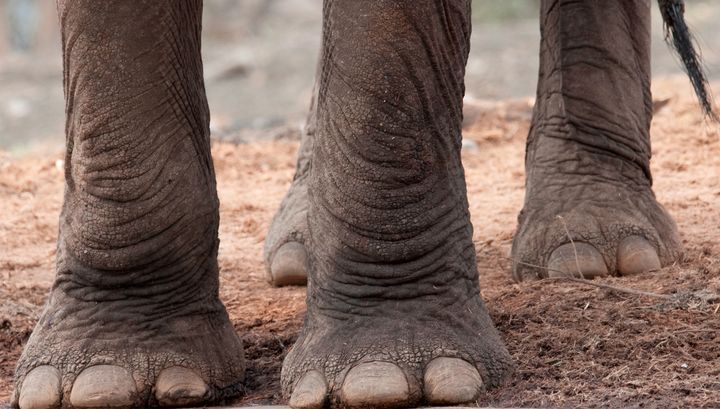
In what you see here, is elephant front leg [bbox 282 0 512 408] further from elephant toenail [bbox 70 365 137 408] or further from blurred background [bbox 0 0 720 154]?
blurred background [bbox 0 0 720 154]

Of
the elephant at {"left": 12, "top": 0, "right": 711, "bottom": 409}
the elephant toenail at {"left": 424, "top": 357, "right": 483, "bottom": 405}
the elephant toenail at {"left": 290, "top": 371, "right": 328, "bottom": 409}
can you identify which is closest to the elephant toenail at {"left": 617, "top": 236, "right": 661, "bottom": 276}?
the elephant at {"left": 12, "top": 0, "right": 711, "bottom": 409}

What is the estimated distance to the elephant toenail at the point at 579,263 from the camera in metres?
2.79

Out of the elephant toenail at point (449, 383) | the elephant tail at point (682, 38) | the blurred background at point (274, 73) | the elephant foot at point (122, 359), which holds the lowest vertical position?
the elephant toenail at point (449, 383)

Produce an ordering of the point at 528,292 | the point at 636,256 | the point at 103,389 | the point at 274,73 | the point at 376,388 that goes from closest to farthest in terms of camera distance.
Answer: the point at 376,388
the point at 103,389
the point at 528,292
the point at 636,256
the point at 274,73

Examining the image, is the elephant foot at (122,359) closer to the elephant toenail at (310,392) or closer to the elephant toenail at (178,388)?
the elephant toenail at (178,388)

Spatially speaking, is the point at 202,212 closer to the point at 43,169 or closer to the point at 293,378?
the point at 293,378

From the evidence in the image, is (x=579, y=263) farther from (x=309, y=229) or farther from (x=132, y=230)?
(x=132, y=230)

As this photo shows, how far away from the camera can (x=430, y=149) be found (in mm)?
2129

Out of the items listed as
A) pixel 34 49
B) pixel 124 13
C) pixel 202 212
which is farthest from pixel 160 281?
pixel 34 49

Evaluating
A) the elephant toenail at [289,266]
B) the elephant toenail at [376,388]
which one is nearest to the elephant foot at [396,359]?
the elephant toenail at [376,388]

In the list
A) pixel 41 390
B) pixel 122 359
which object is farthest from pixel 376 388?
pixel 41 390

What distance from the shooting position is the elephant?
6.75ft

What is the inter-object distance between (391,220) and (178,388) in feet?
1.39

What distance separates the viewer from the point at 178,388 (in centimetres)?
212
